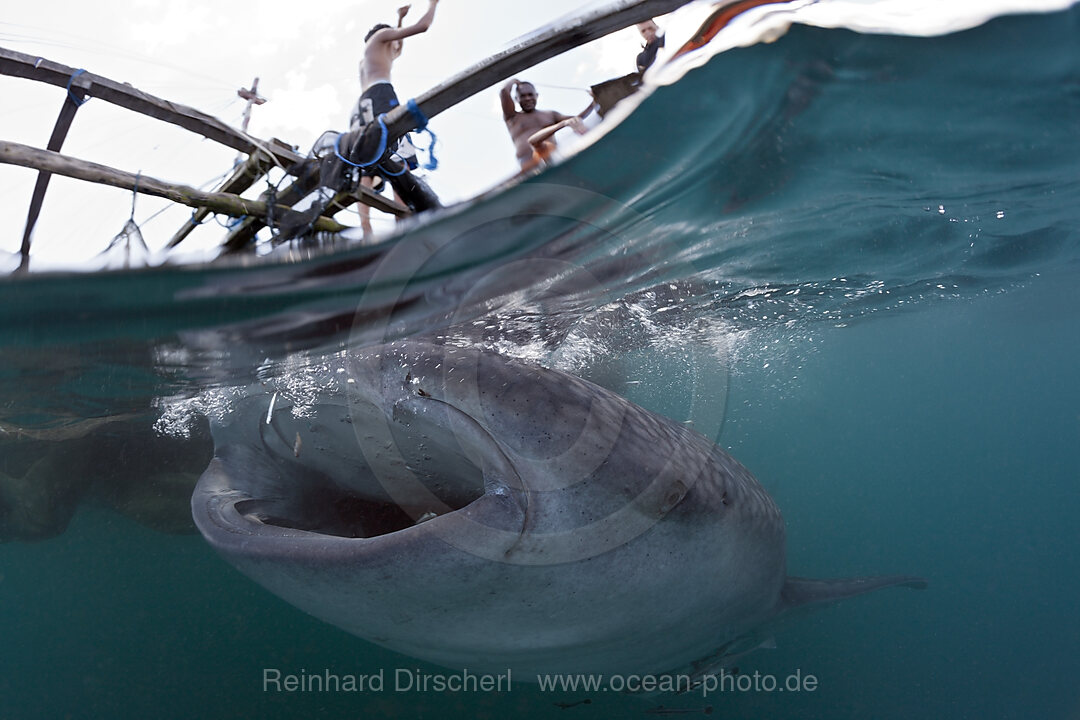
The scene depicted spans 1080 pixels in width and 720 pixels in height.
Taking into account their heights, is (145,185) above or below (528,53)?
below

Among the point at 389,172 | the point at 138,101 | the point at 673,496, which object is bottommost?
the point at 673,496

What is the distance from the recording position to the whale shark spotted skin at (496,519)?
5.66ft

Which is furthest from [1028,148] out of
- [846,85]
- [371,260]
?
[371,260]

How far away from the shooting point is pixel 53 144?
4.95 meters

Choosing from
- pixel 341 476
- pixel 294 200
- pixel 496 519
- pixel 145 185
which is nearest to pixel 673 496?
pixel 496 519

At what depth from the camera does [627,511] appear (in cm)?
186

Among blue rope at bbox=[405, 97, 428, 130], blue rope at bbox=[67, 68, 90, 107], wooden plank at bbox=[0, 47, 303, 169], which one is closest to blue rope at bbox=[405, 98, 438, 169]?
blue rope at bbox=[405, 97, 428, 130]

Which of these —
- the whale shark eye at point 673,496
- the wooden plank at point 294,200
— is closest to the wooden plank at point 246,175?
the wooden plank at point 294,200

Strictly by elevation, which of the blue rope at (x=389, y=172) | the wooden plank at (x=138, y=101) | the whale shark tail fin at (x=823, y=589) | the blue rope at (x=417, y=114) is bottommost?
the whale shark tail fin at (x=823, y=589)

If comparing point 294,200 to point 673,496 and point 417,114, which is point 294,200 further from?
point 673,496

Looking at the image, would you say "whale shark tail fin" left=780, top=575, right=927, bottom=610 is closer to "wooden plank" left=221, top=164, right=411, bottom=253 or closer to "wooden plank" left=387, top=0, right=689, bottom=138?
"wooden plank" left=387, top=0, right=689, bottom=138

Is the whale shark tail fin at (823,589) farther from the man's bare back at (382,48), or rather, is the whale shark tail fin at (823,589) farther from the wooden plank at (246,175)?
the wooden plank at (246,175)

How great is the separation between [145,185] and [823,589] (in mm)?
5132

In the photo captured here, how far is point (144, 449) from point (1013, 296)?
2091cm
